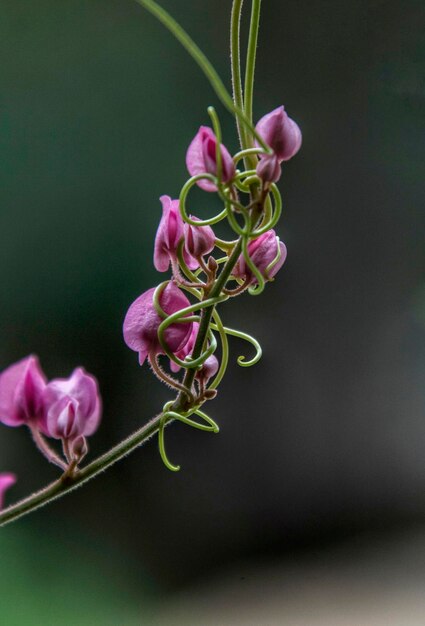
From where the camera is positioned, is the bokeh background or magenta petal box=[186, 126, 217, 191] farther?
the bokeh background

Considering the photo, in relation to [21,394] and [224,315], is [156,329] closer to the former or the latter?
[21,394]

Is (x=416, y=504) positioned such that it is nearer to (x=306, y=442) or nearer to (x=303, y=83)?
(x=306, y=442)

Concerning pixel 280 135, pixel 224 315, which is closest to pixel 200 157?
pixel 280 135

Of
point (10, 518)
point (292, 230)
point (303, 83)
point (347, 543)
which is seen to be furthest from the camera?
point (347, 543)

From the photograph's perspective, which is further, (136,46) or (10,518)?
(136,46)

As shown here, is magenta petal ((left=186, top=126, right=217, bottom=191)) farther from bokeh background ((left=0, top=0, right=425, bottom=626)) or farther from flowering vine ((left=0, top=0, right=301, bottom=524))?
bokeh background ((left=0, top=0, right=425, bottom=626))

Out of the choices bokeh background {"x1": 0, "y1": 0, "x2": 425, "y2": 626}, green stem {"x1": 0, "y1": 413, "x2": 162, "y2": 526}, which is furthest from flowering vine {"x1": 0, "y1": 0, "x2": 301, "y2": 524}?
bokeh background {"x1": 0, "y1": 0, "x2": 425, "y2": 626}

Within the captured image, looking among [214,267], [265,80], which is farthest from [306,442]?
[214,267]
